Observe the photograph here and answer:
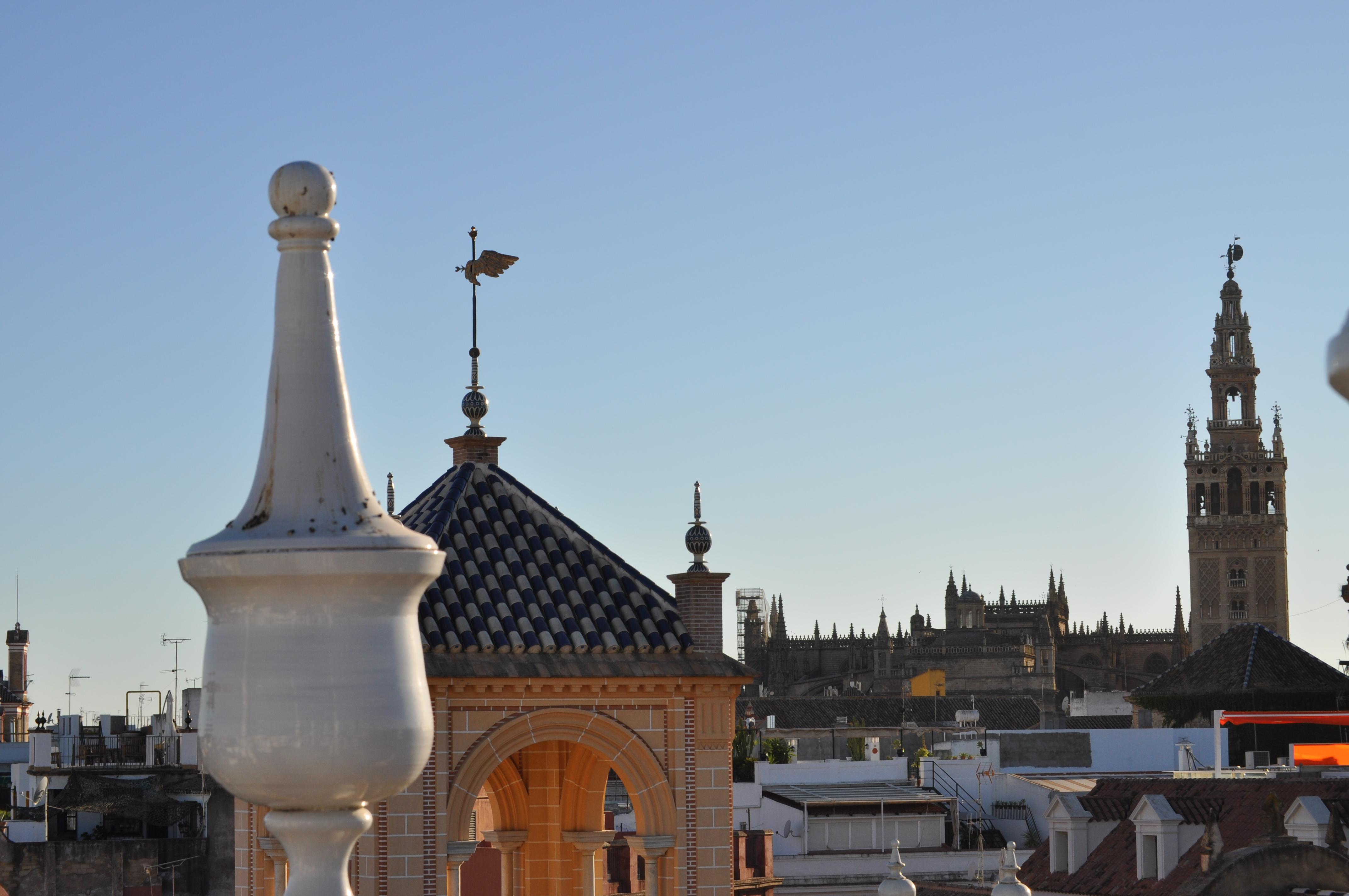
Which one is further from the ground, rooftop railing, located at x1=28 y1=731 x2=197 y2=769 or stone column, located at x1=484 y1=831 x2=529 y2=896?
stone column, located at x1=484 y1=831 x2=529 y2=896

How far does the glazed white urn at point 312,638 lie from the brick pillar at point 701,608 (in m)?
10.00

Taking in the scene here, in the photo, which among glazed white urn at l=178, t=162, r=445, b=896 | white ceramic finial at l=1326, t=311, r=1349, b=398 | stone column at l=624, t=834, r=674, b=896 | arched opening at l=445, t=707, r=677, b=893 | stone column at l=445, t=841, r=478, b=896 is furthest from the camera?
arched opening at l=445, t=707, r=677, b=893

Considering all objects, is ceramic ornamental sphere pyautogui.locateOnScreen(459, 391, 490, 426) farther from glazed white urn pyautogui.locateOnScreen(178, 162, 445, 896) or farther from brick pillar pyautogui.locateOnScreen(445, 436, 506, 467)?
glazed white urn pyautogui.locateOnScreen(178, 162, 445, 896)

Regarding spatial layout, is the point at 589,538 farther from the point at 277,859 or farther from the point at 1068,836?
the point at 1068,836

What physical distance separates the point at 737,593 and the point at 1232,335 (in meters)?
50.4

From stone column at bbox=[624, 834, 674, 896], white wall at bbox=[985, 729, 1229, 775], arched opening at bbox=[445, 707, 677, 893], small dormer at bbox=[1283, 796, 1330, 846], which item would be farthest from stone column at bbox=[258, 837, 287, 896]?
white wall at bbox=[985, 729, 1229, 775]

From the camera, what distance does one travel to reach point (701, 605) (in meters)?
19.7

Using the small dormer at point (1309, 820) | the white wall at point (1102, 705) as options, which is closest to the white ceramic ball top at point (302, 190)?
the small dormer at point (1309, 820)

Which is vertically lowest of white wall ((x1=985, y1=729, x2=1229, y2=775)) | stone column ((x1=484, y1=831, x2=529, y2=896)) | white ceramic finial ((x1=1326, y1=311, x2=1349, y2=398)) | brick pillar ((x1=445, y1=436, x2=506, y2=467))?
white wall ((x1=985, y1=729, x2=1229, y2=775))

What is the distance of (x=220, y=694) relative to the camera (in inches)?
358

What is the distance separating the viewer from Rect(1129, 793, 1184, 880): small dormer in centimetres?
3391

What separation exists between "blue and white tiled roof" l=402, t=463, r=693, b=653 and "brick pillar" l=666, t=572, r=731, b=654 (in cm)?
11

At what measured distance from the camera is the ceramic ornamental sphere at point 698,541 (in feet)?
66.0

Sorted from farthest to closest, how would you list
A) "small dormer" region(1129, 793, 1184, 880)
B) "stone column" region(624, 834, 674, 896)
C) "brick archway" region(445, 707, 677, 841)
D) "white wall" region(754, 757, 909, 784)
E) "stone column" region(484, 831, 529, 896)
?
"white wall" region(754, 757, 909, 784)
"small dormer" region(1129, 793, 1184, 880)
"stone column" region(484, 831, 529, 896)
"stone column" region(624, 834, 674, 896)
"brick archway" region(445, 707, 677, 841)
